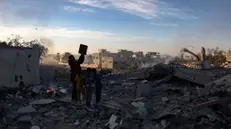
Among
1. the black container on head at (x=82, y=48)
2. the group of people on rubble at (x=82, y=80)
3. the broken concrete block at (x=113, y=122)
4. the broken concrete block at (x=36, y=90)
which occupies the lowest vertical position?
the broken concrete block at (x=113, y=122)

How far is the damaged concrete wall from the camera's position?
35.8 ft

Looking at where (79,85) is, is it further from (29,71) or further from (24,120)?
(29,71)

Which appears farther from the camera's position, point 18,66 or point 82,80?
point 18,66

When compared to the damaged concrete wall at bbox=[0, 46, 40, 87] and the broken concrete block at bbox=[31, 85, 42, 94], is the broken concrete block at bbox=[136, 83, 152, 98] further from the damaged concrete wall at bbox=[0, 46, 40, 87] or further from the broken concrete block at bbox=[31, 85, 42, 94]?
the damaged concrete wall at bbox=[0, 46, 40, 87]

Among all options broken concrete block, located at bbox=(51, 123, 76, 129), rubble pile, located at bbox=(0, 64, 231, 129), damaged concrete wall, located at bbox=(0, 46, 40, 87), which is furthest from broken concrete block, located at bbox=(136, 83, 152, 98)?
damaged concrete wall, located at bbox=(0, 46, 40, 87)

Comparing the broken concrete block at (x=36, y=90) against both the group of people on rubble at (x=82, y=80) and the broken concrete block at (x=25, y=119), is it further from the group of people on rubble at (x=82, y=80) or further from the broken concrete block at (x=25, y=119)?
the broken concrete block at (x=25, y=119)

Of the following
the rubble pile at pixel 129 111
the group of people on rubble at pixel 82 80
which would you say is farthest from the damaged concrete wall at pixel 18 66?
the group of people on rubble at pixel 82 80

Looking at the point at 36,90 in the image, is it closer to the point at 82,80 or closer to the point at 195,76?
the point at 82,80

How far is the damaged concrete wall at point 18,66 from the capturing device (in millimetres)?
10914

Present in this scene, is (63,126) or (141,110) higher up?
A: (141,110)

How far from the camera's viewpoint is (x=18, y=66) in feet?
37.4

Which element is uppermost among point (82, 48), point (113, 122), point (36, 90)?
point (82, 48)

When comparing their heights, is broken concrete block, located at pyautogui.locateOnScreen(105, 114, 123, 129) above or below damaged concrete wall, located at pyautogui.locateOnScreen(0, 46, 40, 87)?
below

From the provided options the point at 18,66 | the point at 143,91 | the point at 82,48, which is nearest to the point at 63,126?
the point at 82,48
